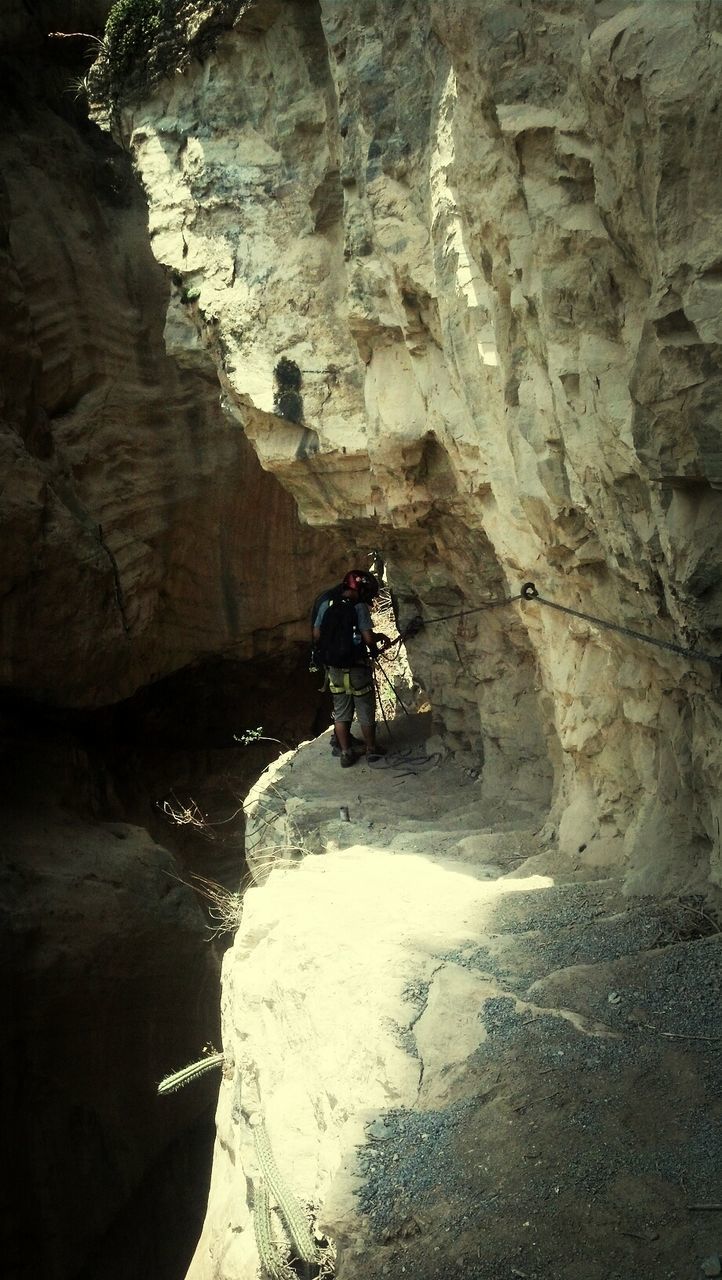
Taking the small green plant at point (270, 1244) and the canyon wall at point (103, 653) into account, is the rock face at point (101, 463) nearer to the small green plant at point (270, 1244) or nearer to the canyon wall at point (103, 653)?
the canyon wall at point (103, 653)

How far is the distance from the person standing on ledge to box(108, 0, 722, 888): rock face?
1.36ft

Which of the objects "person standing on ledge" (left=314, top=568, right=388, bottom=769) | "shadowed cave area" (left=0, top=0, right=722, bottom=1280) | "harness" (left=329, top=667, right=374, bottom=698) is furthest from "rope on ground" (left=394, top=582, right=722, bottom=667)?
"harness" (left=329, top=667, right=374, bottom=698)

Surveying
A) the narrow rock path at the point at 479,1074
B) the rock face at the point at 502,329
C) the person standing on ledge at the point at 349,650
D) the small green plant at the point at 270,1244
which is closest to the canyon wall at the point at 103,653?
the person standing on ledge at the point at 349,650

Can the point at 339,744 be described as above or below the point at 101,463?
below

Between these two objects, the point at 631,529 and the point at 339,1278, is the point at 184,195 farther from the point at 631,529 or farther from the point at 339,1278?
the point at 339,1278

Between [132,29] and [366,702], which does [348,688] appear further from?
[132,29]

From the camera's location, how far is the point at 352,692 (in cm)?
904

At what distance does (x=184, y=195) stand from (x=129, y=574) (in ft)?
14.5

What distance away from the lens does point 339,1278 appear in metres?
2.62

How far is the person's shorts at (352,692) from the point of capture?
9.01 meters

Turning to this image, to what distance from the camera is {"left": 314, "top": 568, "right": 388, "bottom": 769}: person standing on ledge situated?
884cm

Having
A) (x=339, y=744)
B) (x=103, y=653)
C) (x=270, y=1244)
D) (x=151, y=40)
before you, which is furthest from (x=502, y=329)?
(x=103, y=653)

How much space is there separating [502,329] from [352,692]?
4468 mm

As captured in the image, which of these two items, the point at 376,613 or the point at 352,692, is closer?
the point at 352,692
